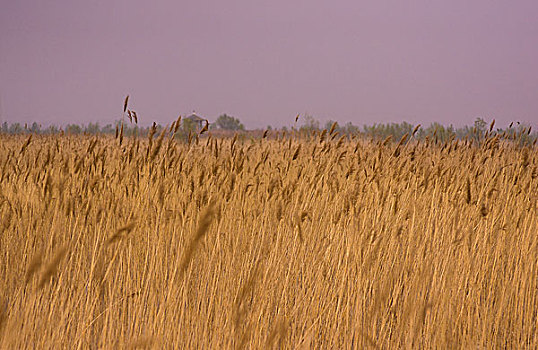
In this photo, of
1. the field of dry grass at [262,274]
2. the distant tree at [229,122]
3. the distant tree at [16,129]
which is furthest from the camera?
the distant tree at [229,122]

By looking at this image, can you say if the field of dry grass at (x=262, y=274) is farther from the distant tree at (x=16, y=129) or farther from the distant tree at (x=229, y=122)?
the distant tree at (x=229, y=122)

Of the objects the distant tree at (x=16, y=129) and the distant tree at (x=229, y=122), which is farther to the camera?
the distant tree at (x=229, y=122)

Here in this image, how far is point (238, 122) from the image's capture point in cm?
3484

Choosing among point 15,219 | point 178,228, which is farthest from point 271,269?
point 15,219

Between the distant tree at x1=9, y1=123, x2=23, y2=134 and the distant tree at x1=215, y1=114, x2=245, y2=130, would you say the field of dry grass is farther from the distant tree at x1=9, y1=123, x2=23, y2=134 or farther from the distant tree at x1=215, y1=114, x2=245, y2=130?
the distant tree at x1=215, y1=114, x2=245, y2=130

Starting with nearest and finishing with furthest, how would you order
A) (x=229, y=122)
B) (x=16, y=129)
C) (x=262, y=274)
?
(x=262, y=274) < (x=16, y=129) < (x=229, y=122)

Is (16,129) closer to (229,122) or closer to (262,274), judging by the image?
(262,274)

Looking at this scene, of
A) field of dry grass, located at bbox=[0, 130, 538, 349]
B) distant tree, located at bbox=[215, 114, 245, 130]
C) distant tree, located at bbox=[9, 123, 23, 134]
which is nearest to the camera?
field of dry grass, located at bbox=[0, 130, 538, 349]

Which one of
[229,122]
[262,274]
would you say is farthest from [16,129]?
[229,122]

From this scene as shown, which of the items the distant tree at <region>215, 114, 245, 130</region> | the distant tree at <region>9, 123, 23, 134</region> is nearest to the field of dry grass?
the distant tree at <region>9, 123, 23, 134</region>

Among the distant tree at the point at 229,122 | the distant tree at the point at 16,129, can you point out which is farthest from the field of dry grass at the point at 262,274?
the distant tree at the point at 229,122

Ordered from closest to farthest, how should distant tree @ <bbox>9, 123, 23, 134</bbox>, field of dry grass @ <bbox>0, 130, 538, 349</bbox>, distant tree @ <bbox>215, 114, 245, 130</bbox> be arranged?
field of dry grass @ <bbox>0, 130, 538, 349</bbox> → distant tree @ <bbox>9, 123, 23, 134</bbox> → distant tree @ <bbox>215, 114, 245, 130</bbox>

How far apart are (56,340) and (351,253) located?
4.52 feet

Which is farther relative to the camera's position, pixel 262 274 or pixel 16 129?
pixel 16 129
